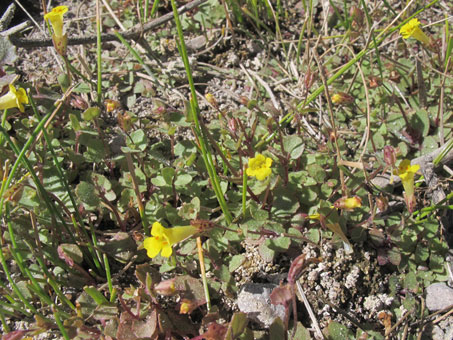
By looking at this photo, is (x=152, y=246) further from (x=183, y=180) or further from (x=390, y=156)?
(x=390, y=156)

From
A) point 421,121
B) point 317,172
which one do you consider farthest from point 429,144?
point 317,172

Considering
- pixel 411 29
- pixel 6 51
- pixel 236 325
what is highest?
pixel 6 51

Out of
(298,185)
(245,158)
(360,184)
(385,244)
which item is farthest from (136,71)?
(385,244)

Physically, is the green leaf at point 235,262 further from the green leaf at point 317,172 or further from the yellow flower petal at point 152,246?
the green leaf at point 317,172

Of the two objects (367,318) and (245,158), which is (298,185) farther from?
(367,318)

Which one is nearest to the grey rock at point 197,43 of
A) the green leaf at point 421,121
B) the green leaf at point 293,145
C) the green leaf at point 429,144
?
the green leaf at point 293,145

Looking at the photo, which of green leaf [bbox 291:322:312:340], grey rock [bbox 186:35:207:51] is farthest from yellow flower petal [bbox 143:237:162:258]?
grey rock [bbox 186:35:207:51]
